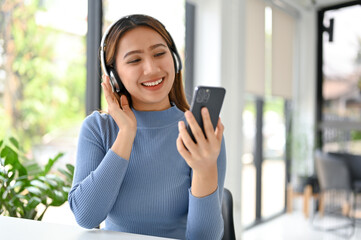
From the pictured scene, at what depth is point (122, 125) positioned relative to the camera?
1032mm

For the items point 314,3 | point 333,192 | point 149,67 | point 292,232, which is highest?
point 314,3

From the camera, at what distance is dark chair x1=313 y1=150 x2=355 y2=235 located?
12.7ft

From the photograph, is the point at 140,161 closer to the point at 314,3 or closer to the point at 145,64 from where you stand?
the point at 145,64

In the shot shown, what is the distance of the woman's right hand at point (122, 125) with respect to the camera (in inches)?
39.8

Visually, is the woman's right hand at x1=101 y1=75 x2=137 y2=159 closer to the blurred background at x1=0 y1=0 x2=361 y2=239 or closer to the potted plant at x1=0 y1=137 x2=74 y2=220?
the potted plant at x1=0 y1=137 x2=74 y2=220

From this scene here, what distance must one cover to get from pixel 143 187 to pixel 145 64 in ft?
1.26

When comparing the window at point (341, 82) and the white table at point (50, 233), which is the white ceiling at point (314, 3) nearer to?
the window at point (341, 82)

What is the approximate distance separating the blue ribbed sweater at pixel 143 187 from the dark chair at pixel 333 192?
3.17 meters

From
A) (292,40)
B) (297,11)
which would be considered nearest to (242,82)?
(292,40)

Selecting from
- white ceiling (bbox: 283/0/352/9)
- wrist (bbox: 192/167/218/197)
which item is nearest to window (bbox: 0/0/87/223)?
wrist (bbox: 192/167/218/197)

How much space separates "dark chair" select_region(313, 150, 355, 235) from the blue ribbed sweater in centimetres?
317

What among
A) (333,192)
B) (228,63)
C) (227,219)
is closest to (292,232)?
(333,192)

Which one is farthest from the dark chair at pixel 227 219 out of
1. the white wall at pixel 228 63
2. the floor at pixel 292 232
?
the floor at pixel 292 232

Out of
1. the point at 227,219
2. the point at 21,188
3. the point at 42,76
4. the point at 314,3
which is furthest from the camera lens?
the point at 314,3
